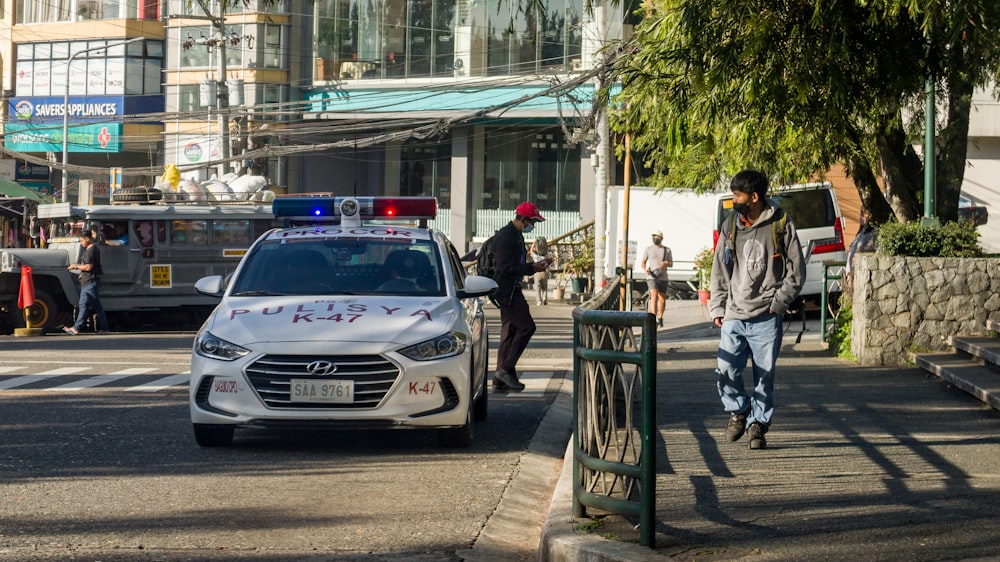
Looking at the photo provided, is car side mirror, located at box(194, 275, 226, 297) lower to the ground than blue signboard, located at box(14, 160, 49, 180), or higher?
lower

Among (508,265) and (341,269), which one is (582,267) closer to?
(508,265)

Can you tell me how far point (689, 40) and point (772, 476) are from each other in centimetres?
289

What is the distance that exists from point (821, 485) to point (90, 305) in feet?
57.1

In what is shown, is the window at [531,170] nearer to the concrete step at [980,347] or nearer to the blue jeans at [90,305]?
the blue jeans at [90,305]

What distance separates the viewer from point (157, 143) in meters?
54.6

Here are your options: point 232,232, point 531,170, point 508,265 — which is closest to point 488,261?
point 508,265

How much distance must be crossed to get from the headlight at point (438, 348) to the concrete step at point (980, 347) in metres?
5.64

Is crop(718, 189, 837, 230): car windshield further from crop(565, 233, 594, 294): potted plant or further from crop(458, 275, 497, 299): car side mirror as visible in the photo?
crop(458, 275, 497, 299): car side mirror

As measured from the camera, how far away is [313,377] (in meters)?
8.57

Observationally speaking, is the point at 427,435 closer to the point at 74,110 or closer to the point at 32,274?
the point at 32,274

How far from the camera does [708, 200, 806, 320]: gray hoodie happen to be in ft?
28.1

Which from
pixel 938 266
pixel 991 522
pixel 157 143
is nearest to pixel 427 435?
pixel 991 522

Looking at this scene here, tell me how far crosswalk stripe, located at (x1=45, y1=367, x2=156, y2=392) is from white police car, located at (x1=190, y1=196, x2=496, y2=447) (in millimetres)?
4068

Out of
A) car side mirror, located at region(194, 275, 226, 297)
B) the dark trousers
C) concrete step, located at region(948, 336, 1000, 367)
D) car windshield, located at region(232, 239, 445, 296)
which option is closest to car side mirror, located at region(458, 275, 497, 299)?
car windshield, located at region(232, 239, 445, 296)
